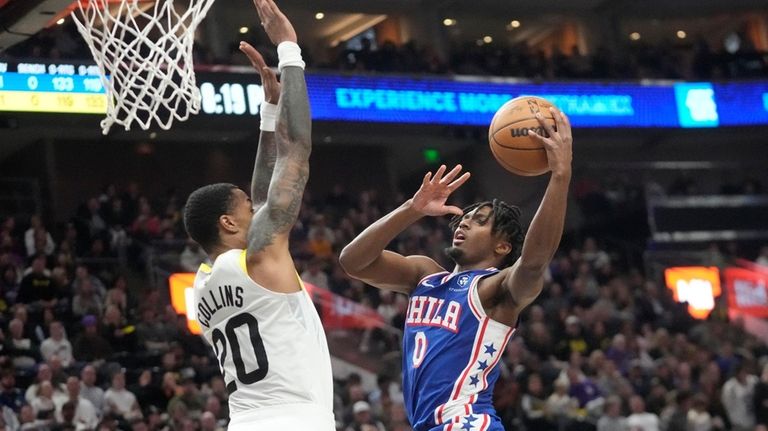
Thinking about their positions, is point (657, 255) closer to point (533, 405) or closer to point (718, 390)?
point (718, 390)

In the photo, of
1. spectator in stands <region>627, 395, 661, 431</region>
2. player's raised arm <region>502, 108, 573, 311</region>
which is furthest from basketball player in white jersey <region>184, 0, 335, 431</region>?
spectator in stands <region>627, 395, 661, 431</region>

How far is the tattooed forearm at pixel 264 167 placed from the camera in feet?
15.8

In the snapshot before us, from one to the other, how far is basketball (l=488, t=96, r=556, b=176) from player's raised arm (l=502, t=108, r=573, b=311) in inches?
7.8

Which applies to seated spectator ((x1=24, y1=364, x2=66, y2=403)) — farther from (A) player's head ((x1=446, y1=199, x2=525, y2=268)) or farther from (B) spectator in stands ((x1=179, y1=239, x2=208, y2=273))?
(A) player's head ((x1=446, y1=199, x2=525, y2=268))

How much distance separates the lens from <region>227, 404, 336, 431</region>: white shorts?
4.32 m

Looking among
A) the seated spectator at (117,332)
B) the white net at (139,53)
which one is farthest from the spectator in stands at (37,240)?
the white net at (139,53)

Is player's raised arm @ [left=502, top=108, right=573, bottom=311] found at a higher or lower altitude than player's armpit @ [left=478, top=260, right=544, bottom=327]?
higher

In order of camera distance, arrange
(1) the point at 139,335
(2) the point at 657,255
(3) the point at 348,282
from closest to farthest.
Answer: (1) the point at 139,335
(3) the point at 348,282
(2) the point at 657,255

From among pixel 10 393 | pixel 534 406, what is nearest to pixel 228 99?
pixel 534 406

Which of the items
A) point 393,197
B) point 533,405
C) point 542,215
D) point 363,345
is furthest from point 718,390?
point 542,215

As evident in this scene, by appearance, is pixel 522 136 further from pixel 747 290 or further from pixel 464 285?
pixel 747 290

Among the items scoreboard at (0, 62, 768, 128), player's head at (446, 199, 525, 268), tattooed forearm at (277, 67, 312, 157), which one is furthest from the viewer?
scoreboard at (0, 62, 768, 128)

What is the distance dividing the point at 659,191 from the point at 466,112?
12.4 feet

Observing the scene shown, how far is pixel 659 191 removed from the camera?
73.5ft
